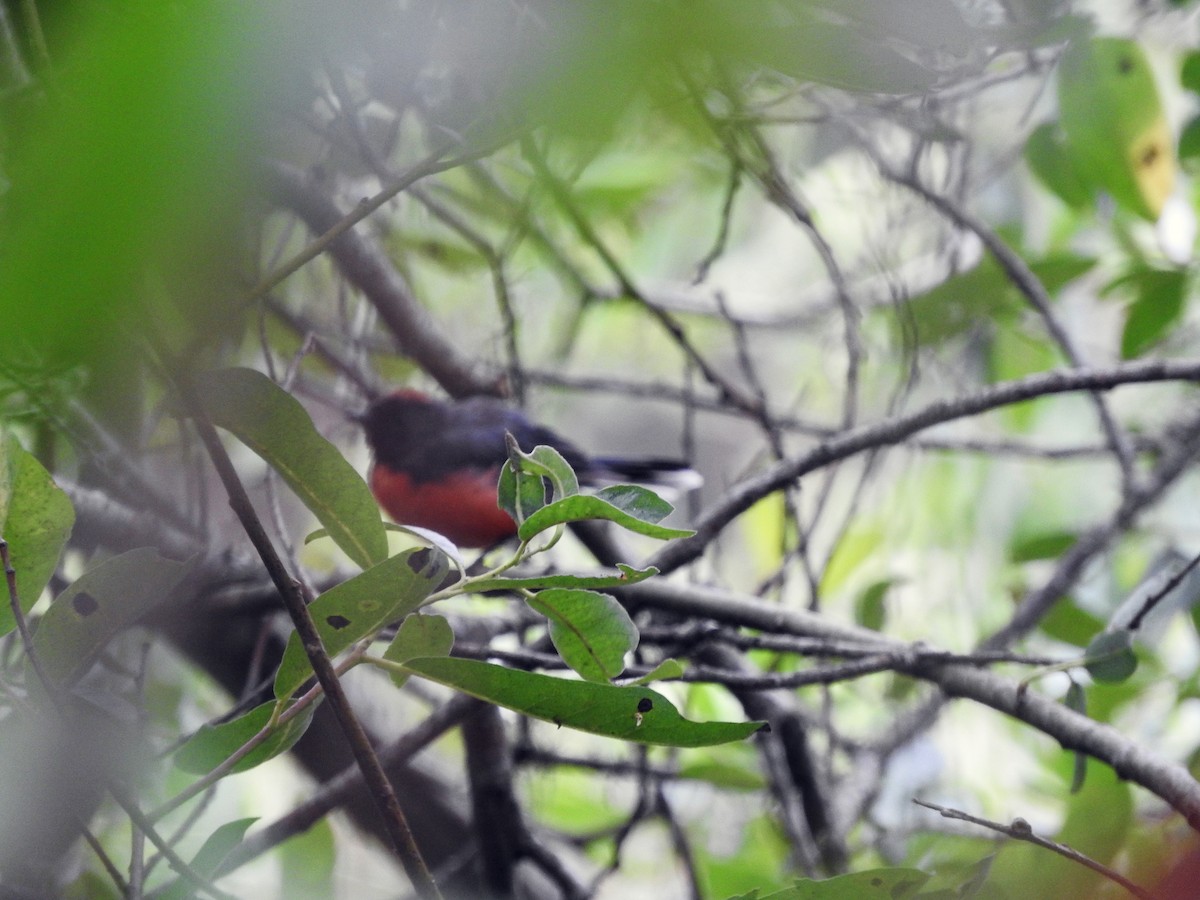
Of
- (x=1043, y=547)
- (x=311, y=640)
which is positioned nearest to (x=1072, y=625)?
(x=1043, y=547)

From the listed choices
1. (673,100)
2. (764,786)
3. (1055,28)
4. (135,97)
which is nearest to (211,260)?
(135,97)

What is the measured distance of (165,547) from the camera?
155cm

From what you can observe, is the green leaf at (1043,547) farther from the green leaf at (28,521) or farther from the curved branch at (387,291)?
the green leaf at (28,521)

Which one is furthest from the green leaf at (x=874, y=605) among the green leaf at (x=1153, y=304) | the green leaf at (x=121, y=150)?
the green leaf at (x=121, y=150)

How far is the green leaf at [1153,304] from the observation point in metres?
1.90

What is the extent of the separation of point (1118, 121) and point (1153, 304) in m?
0.35

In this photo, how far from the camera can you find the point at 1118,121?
1.86 m

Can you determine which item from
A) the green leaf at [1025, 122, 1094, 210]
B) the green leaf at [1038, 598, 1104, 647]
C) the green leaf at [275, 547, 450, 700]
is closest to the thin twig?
the green leaf at [275, 547, 450, 700]

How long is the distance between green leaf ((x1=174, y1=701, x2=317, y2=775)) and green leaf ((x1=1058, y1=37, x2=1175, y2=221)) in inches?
67.1

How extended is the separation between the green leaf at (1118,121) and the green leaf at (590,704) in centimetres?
155

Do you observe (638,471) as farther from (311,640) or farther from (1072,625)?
(311,640)

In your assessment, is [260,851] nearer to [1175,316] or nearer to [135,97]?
[135,97]

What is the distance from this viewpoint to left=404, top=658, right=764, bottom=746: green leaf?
0.78m

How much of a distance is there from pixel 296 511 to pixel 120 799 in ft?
6.13
